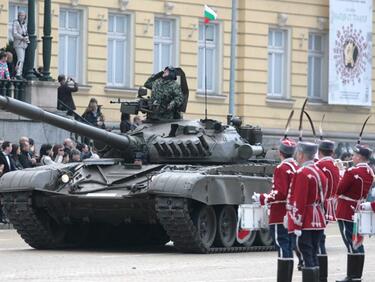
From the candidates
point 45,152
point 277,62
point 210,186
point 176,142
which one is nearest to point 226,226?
point 210,186

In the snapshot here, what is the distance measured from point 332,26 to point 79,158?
1761 centimetres

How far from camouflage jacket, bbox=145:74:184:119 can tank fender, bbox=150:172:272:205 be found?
6.23ft

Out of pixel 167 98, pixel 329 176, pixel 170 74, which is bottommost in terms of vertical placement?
pixel 329 176

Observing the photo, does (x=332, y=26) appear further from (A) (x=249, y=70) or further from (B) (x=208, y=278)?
(B) (x=208, y=278)

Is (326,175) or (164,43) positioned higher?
(164,43)

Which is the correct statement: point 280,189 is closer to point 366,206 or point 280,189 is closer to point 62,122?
point 366,206

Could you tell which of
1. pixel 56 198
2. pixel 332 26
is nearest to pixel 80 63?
pixel 332 26

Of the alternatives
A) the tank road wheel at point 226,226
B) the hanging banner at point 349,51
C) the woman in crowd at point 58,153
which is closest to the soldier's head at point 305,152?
the tank road wheel at point 226,226

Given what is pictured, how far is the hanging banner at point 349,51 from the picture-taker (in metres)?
47.4

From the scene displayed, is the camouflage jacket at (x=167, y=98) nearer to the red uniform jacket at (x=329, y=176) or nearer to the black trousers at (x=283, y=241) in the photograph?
the red uniform jacket at (x=329, y=176)

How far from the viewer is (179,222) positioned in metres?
23.8

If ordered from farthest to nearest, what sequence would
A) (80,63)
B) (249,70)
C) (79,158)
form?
(249,70) → (80,63) → (79,158)

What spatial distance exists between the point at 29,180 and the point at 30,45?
995 centimetres

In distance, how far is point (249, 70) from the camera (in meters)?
45.6
